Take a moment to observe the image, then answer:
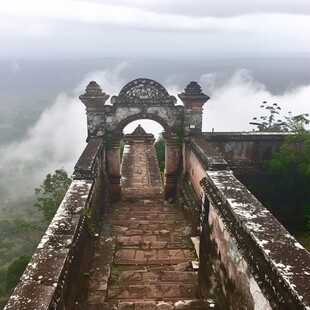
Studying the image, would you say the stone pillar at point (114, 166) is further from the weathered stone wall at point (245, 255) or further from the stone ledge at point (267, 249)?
the stone ledge at point (267, 249)

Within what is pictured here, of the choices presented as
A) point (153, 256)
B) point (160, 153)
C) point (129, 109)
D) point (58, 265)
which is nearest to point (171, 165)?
point (129, 109)

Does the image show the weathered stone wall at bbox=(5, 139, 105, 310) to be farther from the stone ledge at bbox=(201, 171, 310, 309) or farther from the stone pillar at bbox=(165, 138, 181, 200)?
the stone pillar at bbox=(165, 138, 181, 200)

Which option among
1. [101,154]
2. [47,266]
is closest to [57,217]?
[47,266]

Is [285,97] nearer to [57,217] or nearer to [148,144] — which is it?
[148,144]

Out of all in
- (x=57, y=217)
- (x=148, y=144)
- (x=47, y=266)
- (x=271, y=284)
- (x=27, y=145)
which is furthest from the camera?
(x=27, y=145)

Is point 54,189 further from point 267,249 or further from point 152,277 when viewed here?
point 267,249

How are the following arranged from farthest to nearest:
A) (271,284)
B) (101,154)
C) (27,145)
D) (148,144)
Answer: (27,145) → (148,144) → (101,154) → (271,284)

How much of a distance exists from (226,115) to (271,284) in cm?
18902

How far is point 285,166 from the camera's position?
34.2 feet

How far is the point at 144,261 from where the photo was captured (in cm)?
→ 741

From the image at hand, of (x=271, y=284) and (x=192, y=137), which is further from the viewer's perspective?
(x=192, y=137)

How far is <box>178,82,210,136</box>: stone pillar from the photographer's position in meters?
10.7

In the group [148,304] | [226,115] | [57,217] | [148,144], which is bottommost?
[226,115]

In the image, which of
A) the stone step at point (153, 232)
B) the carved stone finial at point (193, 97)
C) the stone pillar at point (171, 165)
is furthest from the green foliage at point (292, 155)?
the stone step at point (153, 232)
